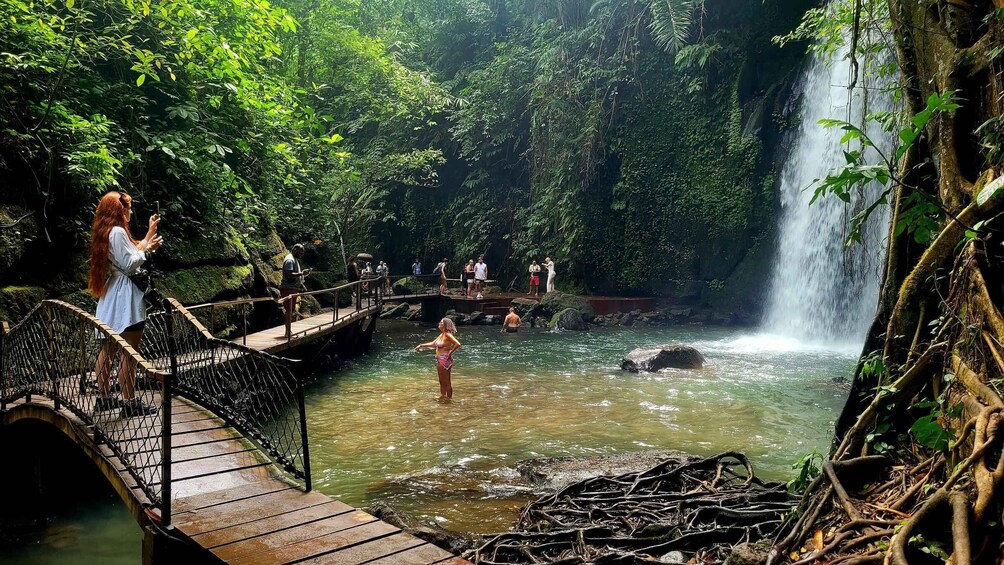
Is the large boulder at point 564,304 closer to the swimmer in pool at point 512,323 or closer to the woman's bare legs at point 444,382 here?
the swimmer in pool at point 512,323

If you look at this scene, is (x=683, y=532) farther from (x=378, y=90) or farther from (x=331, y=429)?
(x=378, y=90)

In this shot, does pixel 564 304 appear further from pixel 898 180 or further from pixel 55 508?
pixel 898 180

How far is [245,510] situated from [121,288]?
271 centimetres

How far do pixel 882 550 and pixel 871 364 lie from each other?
142 cm

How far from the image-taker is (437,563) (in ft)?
13.8

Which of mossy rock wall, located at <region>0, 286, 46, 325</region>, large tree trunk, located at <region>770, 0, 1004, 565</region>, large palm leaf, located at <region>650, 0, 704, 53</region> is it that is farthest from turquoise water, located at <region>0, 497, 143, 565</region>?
large palm leaf, located at <region>650, 0, 704, 53</region>

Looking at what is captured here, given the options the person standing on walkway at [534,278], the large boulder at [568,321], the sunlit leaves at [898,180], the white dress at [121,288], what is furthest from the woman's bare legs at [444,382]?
the person standing on walkway at [534,278]

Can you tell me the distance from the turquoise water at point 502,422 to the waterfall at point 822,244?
222 centimetres

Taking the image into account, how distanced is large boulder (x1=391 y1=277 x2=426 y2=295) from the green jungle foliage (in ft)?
12.4

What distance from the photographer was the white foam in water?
1914cm

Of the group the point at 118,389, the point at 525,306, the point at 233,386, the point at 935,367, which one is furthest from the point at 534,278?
the point at 935,367

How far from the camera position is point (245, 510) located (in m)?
4.96

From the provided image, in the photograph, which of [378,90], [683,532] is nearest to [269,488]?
[683,532]

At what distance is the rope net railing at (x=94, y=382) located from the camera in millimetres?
5293
